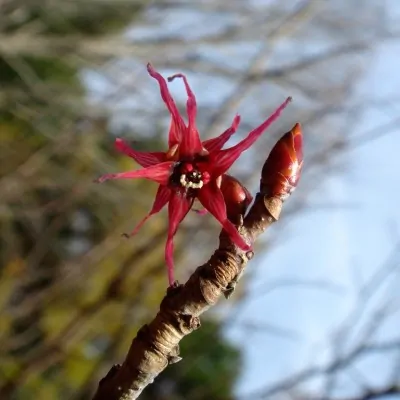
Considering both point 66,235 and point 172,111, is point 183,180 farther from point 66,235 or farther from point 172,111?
point 66,235

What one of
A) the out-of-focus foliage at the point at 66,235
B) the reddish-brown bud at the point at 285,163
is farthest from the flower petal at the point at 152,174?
the out-of-focus foliage at the point at 66,235

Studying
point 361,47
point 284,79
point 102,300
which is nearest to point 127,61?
point 284,79

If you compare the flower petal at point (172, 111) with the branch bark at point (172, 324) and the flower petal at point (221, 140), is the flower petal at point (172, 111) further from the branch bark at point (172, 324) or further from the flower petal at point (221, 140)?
the branch bark at point (172, 324)

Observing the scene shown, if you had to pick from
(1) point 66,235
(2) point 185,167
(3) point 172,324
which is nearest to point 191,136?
(2) point 185,167

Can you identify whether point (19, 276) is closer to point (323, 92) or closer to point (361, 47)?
point (323, 92)

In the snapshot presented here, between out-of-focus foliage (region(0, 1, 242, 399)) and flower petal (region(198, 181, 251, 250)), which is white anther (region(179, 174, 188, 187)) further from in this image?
out-of-focus foliage (region(0, 1, 242, 399))

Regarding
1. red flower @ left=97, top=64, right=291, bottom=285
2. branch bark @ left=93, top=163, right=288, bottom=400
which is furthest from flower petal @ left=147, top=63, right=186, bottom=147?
branch bark @ left=93, top=163, right=288, bottom=400
